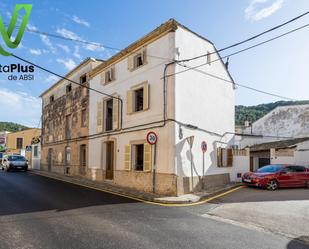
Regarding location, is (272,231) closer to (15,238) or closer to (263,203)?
(263,203)

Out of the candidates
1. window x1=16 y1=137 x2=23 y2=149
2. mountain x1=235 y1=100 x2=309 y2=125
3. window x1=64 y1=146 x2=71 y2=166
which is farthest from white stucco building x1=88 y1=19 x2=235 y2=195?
window x1=16 y1=137 x2=23 y2=149

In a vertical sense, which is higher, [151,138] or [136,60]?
[136,60]

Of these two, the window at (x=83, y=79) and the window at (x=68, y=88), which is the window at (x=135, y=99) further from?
the window at (x=68, y=88)

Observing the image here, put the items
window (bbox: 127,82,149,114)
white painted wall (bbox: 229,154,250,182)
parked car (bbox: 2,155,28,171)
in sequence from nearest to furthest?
window (bbox: 127,82,149,114), white painted wall (bbox: 229,154,250,182), parked car (bbox: 2,155,28,171)

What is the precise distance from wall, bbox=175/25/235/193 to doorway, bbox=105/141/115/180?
5.89 meters

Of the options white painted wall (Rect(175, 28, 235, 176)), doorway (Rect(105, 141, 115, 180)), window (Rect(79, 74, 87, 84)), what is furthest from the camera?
window (Rect(79, 74, 87, 84))

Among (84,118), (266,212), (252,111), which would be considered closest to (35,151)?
(84,118)

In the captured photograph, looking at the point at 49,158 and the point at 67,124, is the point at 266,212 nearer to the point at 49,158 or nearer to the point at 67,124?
the point at 67,124

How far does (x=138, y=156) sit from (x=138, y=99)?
3.12 meters

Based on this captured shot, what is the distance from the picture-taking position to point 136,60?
1617 centimetres

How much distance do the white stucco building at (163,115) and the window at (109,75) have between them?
0.20 feet

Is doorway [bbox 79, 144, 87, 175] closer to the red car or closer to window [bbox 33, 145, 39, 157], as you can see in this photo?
the red car

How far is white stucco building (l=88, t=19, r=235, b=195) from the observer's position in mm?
13406

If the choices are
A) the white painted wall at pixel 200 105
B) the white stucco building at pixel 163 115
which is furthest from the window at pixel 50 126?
the white painted wall at pixel 200 105
